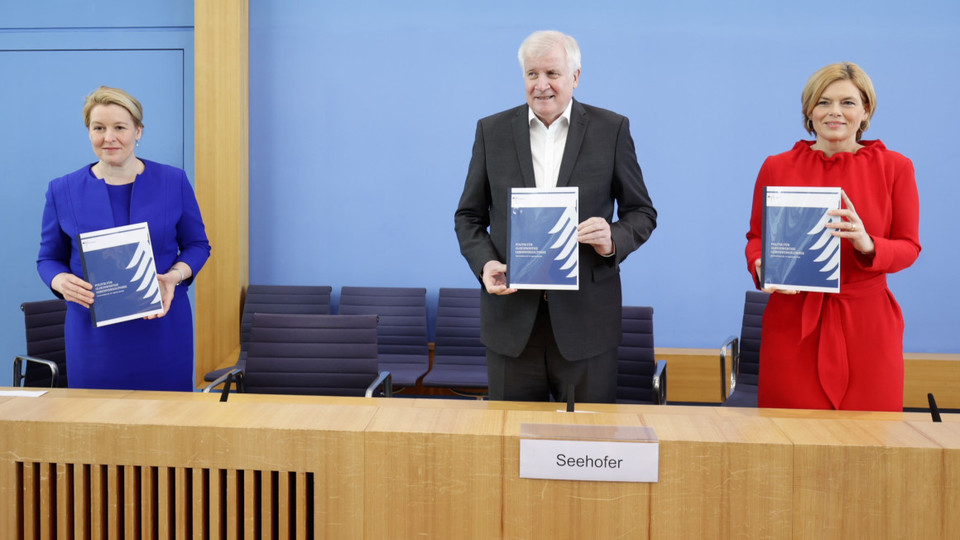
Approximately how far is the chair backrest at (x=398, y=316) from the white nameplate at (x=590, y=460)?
11.7ft

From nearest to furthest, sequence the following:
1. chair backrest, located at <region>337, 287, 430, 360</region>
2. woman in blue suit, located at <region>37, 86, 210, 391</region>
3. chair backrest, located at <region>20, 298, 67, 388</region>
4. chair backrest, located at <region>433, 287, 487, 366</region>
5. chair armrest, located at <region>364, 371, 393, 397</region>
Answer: woman in blue suit, located at <region>37, 86, 210, 391</region> → chair armrest, located at <region>364, 371, 393, 397</region> → chair backrest, located at <region>20, 298, 67, 388</region> → chair backrest, located at <region>433, 287, 487, 366</region> → chair backrest, located at <region>337, 287, 430, 360</region>

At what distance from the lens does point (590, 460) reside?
1.09 metres

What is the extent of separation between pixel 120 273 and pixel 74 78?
3562mm

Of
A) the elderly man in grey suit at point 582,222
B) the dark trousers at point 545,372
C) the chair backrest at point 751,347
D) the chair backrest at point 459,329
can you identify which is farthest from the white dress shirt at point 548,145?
the chair backrest at point 459,329

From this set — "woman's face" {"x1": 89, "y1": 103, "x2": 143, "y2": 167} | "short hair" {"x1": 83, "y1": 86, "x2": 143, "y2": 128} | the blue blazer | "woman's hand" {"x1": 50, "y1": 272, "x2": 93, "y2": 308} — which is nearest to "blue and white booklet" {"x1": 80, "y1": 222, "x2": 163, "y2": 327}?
"woman's hand" {"x1": 50, "y1": 272, "x2": 93, "y2": 308}

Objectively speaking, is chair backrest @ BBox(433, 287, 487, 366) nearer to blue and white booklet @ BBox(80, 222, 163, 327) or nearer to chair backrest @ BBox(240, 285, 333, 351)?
chair backrest @ BBox(240, 285, 333, 351)

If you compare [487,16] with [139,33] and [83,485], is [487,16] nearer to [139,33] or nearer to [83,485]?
[139,33]

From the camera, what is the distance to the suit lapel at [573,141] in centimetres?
213

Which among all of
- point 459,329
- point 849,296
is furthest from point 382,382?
point 849,296

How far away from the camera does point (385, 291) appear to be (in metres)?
4.78

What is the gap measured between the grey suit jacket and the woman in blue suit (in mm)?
1124

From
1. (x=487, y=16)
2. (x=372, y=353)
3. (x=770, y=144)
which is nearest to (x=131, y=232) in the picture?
(x=372, y=353)

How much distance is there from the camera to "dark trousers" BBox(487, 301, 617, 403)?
2.10 m

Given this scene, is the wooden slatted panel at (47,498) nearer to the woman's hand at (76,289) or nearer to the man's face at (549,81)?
the woman's hand at (76,289)
